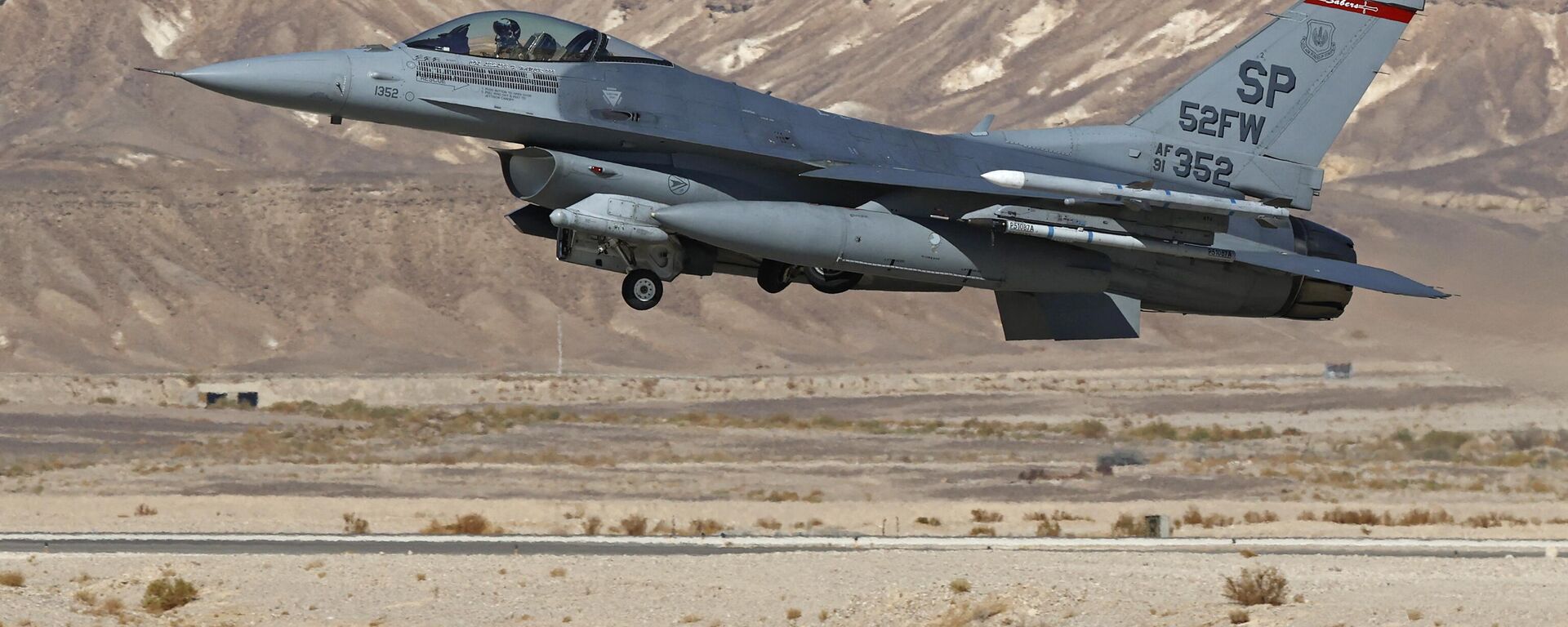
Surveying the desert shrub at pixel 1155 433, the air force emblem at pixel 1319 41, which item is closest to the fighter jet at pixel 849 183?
the air force emblem at pixel 1319 41

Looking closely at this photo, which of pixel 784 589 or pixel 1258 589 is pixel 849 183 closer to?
pixel 784 589

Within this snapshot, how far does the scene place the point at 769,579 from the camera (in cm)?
2716

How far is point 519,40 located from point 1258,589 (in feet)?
35.4

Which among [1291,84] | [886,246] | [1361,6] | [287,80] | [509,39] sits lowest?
[886,246]

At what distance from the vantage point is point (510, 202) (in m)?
109

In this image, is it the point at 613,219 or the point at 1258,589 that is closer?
the point at 613,219

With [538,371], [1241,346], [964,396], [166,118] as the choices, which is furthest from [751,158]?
[166,118]

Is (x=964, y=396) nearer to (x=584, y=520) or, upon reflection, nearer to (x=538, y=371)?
(x=538, y=371)

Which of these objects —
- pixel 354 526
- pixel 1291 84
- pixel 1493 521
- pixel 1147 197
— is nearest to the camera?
pixel 1147 197

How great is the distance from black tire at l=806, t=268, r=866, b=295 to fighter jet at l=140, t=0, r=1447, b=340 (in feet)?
0.13

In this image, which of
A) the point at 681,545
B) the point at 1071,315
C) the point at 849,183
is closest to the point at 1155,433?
the point at 681,545

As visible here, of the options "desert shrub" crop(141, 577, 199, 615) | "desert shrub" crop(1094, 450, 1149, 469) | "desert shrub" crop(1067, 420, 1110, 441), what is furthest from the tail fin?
"desert shrub" crop(1067, 420, 1110, 441)

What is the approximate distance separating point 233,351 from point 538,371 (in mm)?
13917

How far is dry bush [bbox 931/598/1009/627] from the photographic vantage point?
23.5 metres
